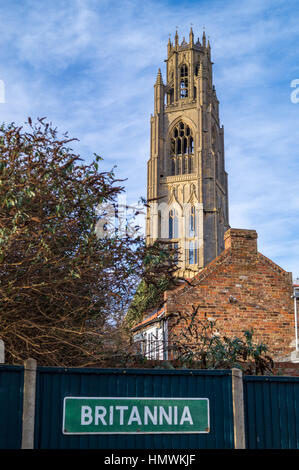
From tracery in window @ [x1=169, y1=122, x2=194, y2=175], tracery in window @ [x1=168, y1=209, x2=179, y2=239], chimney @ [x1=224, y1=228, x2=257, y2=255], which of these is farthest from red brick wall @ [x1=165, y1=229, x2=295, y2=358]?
tracery in window @ [x1=169, y1=122, x2=194, y2=175]

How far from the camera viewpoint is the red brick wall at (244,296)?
56.5 feet

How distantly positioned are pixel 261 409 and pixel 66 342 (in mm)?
3454

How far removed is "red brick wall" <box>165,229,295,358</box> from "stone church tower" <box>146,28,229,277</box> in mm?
48718

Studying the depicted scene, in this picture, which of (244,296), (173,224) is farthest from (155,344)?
(173,224)

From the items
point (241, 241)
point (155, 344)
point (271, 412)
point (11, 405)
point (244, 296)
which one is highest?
point (241, 241)

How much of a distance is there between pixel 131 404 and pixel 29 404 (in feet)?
4.51

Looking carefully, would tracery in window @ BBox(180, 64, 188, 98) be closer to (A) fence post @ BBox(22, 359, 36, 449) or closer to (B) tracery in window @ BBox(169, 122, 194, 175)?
(B) tracery in window @ BBox(169, 122, 194, 175)

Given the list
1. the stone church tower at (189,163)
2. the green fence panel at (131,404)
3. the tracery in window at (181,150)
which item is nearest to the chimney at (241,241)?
the green fence panel at (131,404)

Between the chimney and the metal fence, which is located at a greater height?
the chimney

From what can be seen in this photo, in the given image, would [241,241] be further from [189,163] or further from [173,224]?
[189,163]

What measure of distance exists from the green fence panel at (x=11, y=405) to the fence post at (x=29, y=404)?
61mm

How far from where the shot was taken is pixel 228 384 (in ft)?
25.4

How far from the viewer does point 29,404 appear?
700 cm

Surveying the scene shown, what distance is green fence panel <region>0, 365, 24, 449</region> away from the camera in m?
6.91
